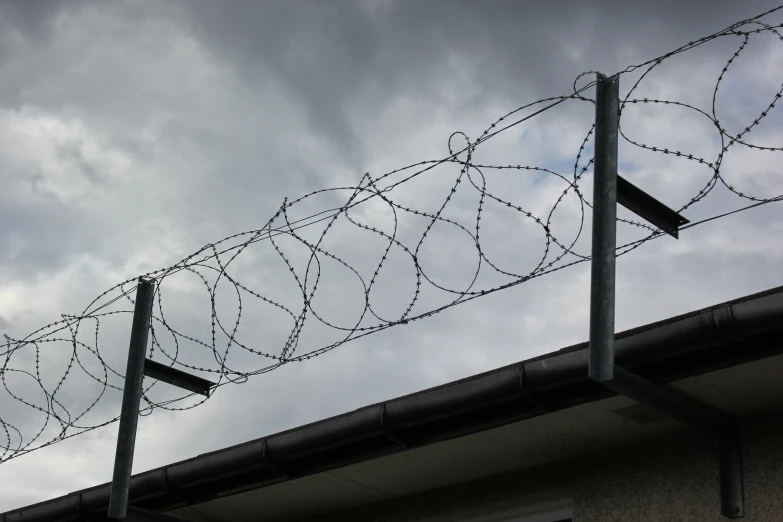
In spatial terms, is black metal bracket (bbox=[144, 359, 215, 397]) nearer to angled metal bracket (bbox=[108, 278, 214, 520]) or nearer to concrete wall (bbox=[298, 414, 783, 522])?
angled metal bracket (bbox=[108, 278, 214, 520])

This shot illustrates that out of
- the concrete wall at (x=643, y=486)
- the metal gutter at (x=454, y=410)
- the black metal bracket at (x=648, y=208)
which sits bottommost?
the concrete wall at (x=643, y=486)

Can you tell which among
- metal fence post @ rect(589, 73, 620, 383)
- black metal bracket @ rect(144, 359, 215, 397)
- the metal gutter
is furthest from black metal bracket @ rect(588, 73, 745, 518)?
black metal bracket @ rect(144, 359, 215, 397)

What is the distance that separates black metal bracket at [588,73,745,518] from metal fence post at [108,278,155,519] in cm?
292

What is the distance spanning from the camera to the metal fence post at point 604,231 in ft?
15.1

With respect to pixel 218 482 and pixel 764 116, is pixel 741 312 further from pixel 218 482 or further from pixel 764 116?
pixel 218 482

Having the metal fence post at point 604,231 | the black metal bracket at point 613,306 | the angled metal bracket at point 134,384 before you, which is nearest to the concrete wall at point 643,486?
the black metal bracket at point 613,306

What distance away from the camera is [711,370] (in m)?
4.88

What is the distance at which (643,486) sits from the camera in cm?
550

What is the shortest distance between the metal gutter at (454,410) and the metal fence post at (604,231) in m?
0.37

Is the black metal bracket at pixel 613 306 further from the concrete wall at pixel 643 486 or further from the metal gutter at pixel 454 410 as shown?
the metal gutter at pixel 454 410

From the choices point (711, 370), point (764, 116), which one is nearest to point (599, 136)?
point (764, 116)

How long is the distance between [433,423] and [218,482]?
1653mm

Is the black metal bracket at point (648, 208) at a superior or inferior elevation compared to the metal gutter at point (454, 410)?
superior

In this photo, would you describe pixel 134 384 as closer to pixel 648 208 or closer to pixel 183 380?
pixel 183 380
